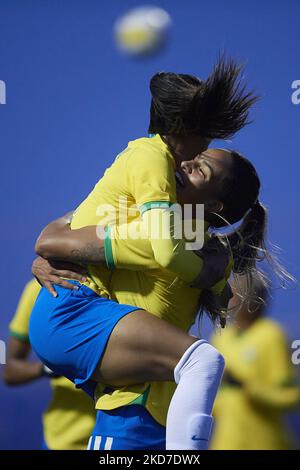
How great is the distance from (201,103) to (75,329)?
2.26 ft

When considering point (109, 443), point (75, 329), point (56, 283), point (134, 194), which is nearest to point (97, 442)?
point (109, 443)

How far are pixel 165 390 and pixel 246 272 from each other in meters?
0.47

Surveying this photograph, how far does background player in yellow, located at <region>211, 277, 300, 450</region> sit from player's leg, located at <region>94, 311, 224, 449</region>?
56.0 inches

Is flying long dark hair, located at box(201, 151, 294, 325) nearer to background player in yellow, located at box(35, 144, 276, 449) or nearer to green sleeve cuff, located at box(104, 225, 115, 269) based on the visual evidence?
background player in yellow, located at box(35, 144, 276, 449)

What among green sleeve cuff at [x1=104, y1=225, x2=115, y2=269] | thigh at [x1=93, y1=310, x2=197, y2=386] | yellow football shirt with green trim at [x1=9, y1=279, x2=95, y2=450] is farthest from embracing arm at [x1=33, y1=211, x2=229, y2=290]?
yellow football shirt with green trim at [x1=9, y1=279, x2=95, y2=450]

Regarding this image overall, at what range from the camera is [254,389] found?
3736 mm

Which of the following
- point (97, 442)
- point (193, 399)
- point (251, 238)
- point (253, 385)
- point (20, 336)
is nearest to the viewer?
point (193, 399)

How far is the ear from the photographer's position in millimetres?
2619

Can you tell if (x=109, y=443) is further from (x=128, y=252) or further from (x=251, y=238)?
(x=251, y=238)

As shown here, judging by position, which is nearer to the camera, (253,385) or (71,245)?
(71,245)

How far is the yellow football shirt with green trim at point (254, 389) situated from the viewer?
12.3ft

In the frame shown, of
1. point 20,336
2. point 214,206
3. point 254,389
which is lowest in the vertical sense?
point 254,389

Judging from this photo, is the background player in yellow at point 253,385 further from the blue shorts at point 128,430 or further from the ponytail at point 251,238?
the blue shorts at point 128,430
